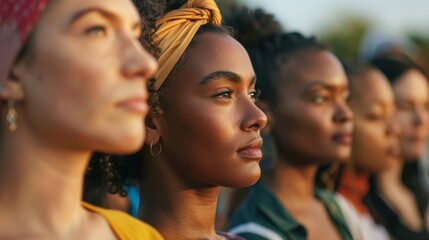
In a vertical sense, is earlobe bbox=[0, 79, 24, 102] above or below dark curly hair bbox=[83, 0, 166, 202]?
above

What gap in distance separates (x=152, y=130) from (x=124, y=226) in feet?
3.20

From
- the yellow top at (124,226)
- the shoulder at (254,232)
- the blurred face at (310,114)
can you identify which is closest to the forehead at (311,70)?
the blurred face at (310,114)

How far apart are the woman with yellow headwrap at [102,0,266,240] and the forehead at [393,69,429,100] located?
422 cm

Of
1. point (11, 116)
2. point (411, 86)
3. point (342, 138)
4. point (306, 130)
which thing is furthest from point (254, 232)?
point (411, 86)

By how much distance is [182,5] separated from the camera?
161 inches

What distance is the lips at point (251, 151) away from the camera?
3.93 m

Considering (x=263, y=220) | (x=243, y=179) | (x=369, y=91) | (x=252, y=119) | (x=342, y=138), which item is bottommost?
(x=369, y=91)

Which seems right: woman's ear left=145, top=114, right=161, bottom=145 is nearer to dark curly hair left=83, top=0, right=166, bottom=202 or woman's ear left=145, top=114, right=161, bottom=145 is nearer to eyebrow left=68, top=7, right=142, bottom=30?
dark curly hair left=83, top=0, right=166, bottom=202

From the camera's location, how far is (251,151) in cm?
395

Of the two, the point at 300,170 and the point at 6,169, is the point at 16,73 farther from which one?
the point at 300,170

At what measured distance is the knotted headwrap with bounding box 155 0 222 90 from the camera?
3926 millimetres

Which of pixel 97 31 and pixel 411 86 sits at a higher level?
pixel 97 31

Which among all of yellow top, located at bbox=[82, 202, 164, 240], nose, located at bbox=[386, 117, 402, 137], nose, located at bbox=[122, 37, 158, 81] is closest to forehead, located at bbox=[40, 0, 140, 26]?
nose, located at bbox=[122, 37, 158, 81]

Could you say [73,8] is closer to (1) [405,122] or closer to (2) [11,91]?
(2) [11,91]
